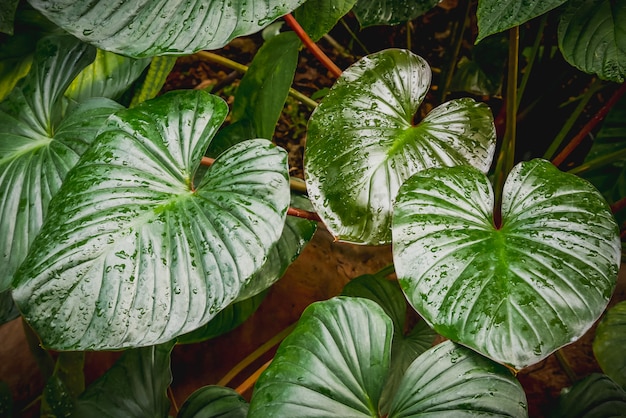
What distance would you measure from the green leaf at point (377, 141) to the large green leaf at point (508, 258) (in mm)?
85

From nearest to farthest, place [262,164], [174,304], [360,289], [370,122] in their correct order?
[174,304], [262,164], [370,122], [360,289]

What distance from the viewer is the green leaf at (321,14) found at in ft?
3.06

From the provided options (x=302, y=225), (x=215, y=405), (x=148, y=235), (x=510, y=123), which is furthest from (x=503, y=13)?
(x=215, y=405)

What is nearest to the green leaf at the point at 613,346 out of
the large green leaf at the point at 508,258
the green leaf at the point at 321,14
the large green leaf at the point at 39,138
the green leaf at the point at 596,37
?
the large green leaf at the point at 508,258

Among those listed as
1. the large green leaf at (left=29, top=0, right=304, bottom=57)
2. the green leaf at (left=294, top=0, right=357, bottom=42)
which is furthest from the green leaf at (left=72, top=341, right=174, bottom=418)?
the green leaf at (left=294, top=0, right=357, bottom=42)

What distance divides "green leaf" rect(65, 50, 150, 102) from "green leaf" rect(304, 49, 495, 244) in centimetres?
39

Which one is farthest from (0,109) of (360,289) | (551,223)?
(551,223)

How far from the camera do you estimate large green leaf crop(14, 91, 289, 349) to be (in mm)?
657

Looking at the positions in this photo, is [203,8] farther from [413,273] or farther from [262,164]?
[413,273]

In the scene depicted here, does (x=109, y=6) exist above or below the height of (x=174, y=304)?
above

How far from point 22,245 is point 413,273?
1.86 ft

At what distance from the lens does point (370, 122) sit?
898 millimetres

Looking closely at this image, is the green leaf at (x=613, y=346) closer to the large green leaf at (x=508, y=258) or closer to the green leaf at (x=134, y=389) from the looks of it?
the large green leaf at (x=508, y=258)

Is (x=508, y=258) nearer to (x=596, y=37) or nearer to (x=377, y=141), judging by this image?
(x=377, y=141)
